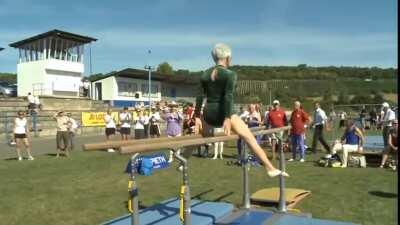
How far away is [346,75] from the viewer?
91000 millimetres

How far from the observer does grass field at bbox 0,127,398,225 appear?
9.15m

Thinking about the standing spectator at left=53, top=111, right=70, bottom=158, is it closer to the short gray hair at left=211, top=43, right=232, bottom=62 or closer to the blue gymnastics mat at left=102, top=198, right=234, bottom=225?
the blue gymnastics mat at left=102, top=198, right=234, bottom=225

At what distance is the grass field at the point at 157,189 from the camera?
915 cm

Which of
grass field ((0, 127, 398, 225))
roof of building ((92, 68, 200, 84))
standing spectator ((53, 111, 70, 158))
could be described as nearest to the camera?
grass field ((0, 127, 398, 225))

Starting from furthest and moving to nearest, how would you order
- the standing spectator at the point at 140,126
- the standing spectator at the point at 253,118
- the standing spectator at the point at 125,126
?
the standing spectator at the point at 125,126 < the standing spectator at the point at 140,126 < the standing spectator at the point at 253,118

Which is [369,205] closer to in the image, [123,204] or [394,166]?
[123,204]

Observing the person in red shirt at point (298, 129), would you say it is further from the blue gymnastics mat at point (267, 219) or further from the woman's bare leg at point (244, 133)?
the woman's bare leg at point (244, 133)

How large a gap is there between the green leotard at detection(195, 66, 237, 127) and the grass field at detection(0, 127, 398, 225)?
3386 millimetres

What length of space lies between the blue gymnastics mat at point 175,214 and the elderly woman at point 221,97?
162 centimetres

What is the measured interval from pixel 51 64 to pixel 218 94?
47774mm

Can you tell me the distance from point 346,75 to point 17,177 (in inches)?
3272

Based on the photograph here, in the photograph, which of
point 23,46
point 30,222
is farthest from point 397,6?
point 23,46

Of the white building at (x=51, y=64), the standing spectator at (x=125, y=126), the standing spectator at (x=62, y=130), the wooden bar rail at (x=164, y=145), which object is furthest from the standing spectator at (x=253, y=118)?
the white building at (x=51, y=64)

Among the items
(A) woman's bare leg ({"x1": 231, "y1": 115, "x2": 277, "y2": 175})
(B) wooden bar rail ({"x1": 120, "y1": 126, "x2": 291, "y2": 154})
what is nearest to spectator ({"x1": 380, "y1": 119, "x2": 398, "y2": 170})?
(A) woman's bare leg ({"x1": 231, "y1": 115, "x2": 277, "y2": 175})
